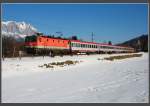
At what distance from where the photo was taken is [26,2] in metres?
10.9

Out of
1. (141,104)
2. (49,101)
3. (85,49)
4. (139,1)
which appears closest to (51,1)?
(139,1)

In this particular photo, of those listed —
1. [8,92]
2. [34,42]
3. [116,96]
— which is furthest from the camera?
[34,42]

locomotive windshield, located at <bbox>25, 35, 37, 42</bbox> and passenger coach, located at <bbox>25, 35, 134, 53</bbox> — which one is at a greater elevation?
locomotive windshield, located at <bbox>25, 35, 37, 42</bbox>

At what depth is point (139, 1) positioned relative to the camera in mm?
10609

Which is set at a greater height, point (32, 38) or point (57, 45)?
point (32, 38)

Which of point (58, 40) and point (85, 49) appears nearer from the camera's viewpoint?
point (58, 40)

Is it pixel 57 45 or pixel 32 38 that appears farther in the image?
pixel 57 45

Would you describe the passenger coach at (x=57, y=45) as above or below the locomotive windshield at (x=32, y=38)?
below

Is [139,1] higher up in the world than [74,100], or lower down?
higher up

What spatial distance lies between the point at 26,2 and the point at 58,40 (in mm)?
25746

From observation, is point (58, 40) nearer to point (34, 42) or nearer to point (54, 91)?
point (34, 42)

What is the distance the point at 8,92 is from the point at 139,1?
631cm

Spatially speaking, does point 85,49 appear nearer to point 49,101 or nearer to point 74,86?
point 74,86

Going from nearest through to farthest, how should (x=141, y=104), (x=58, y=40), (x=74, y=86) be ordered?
(x=141, y=104) → (x=74, y=86) → (x=58, y=40)
